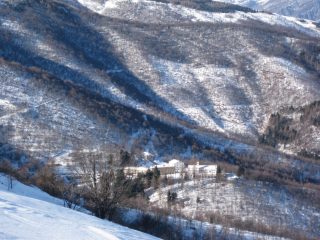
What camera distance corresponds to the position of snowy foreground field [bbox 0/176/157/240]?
373 inches

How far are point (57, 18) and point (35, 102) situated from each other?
141 ft

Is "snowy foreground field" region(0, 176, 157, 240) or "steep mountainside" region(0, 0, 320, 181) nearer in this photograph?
"snowy foreground field" region(0, 176, 157, 240)

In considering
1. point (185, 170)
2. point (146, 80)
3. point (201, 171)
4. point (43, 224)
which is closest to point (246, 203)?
point (201, 171)

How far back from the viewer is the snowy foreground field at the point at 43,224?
373 inches

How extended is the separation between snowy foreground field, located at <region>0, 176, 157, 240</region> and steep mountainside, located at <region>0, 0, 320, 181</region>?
30.5 m

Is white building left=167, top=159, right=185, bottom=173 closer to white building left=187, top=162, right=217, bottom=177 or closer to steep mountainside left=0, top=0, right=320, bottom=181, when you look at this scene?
white building left=187, top=162, right=217, bottom=177

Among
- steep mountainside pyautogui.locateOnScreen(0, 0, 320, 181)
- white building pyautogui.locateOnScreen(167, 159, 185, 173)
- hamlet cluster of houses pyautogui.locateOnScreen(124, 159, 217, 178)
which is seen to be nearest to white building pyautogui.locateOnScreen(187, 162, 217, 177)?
hamlet cluster of houses pyautogui.locateOnScreen(124, 159, 217, 178)

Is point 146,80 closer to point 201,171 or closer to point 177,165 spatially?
point 177,165

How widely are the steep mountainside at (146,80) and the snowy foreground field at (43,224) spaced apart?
30468 millimetres

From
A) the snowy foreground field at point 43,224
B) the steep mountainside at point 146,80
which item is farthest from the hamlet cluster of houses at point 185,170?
the snowy foreground field at point 43,224

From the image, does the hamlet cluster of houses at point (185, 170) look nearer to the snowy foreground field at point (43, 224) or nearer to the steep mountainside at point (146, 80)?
the steep mountainside at point (146, 80)

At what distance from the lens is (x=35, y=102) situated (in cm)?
5322

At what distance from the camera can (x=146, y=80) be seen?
82.6 metres

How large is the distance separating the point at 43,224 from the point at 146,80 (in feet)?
238
